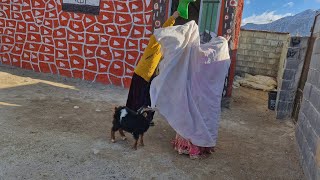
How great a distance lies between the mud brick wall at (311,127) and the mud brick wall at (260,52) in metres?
5.72

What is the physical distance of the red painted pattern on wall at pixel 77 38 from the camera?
715 centimetres

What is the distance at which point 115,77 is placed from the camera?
24.5 feet

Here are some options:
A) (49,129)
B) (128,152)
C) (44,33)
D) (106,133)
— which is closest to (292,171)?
(128,152)

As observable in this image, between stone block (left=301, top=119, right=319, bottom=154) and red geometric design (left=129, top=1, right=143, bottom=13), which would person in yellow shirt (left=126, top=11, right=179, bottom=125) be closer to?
stone block (left=301, top=119, right=319, bottom=154)

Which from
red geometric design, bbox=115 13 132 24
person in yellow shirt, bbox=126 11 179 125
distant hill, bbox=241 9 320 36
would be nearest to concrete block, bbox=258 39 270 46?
distant hill, bbox=241 9 320 36

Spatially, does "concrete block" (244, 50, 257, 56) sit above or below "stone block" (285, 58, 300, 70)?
below

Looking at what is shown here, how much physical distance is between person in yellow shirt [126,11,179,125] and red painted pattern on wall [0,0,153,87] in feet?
8.81

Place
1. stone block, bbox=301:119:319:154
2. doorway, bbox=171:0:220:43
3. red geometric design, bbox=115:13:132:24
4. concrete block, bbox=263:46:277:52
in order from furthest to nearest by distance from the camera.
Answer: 1. concrete block, bbox=263:46:277:52
2. red geometric design, bbox=115:13:132:24
3. doorway, bbox=171:0:220:43
4. stone block, bbox=301:119:319:154

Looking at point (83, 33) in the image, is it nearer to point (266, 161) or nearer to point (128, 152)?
point (128, 152)

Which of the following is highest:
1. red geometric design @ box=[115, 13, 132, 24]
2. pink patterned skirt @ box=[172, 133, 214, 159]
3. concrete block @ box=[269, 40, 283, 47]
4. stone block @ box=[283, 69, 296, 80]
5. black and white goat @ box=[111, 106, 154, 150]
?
red geometric design @ box=[115, 13, 132, 24]

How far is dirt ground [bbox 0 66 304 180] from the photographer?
11.1 feet

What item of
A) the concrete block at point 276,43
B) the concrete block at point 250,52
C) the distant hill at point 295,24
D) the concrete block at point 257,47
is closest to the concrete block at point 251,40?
the concrete block at point 257,47

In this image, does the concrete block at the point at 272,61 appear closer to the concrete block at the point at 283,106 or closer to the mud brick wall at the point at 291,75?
the mud brick wall at the point at 291,75

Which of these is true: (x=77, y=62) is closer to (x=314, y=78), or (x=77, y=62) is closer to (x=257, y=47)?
(x=314, y=78)
